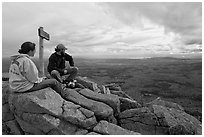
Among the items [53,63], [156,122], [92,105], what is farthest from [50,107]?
[156,122]

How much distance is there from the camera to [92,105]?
8602mm

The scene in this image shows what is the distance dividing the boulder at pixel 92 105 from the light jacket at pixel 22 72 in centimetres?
222

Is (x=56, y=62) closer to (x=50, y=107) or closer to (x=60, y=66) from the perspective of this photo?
(x=60, y=66)

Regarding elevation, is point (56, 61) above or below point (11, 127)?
above

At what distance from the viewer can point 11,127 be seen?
319 inches

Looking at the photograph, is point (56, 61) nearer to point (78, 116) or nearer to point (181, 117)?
point (78, 116)

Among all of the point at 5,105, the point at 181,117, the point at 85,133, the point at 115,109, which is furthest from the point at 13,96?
the point at 181,117

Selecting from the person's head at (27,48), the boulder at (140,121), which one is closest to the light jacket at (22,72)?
the person's head at (27,48)

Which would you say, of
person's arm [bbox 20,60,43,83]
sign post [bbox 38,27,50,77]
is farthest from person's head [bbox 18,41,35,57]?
sign post [bbox 38,27,50,77]

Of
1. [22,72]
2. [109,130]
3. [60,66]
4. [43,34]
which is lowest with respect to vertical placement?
[109,130]

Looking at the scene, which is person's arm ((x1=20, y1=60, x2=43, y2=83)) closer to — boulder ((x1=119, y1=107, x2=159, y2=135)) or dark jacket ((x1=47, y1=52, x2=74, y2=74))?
dark jacket ((x1=47, y1=52, x2=74, y2=74))

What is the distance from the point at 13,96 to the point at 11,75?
3.72ft

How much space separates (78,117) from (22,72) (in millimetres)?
3064

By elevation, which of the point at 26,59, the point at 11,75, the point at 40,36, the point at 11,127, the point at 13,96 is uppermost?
the point at 40,36
